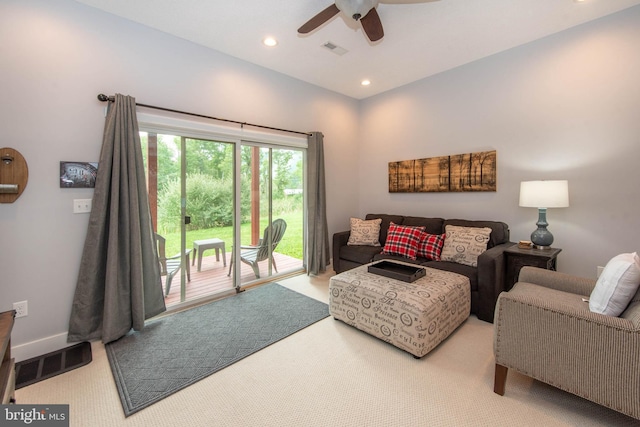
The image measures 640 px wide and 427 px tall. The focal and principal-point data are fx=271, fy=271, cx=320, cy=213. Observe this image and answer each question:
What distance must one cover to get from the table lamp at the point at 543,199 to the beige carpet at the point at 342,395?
4.45 feet

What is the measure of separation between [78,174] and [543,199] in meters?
4.25

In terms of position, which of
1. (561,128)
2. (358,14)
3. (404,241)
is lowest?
(404,241)

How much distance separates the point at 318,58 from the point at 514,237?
10.5 feet

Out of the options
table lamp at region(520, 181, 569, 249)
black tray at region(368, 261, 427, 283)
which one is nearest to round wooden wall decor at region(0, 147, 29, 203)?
black tray at region(368, 261, 427, 283)

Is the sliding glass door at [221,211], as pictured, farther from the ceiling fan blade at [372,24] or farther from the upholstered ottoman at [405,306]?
the ceiling fan blade at [372,24]

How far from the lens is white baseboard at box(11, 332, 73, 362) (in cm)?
211

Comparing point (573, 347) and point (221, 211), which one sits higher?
point (221, 211)

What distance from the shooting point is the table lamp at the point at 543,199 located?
8.47 ft

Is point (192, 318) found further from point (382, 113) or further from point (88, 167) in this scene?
point (382, 113)

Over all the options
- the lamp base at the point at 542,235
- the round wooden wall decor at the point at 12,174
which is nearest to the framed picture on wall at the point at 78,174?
the round wooden wall decor at the point at 12,174

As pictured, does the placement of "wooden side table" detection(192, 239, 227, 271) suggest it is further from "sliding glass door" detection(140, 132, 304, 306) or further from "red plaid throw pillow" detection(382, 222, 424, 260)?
"red plaid throw pillow" detection(382, 222, 424, 260)

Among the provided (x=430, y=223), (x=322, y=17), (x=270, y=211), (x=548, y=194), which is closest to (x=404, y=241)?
(x=430, y=223)

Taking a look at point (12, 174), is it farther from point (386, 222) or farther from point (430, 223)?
point (430, 223)

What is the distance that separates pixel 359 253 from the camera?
145 inches
